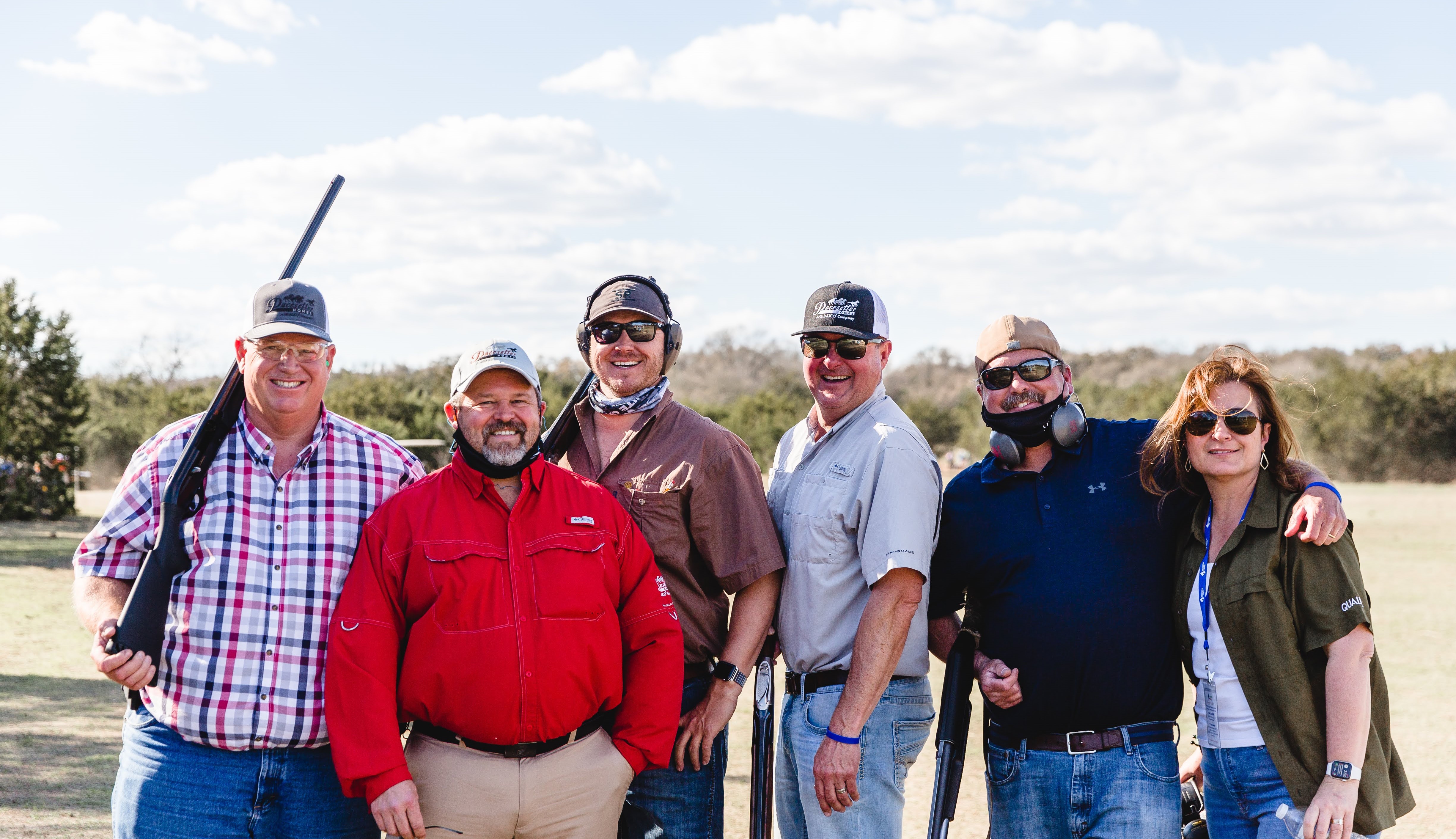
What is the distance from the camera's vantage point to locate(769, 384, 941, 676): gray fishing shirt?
12.3 ft

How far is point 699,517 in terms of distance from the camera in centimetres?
393

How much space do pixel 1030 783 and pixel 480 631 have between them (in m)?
Answer: 1.88

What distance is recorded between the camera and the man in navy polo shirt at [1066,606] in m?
3.68

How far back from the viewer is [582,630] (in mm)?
3451

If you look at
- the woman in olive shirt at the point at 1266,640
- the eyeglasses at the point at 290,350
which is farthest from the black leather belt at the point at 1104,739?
the eyeglasses at the point at 290,350

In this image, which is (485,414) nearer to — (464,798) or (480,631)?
(480,631)

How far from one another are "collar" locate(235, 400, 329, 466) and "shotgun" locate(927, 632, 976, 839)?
2.28m

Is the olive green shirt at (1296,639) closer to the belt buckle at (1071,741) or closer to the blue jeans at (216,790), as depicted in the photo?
the belt buckle at (1071,741)

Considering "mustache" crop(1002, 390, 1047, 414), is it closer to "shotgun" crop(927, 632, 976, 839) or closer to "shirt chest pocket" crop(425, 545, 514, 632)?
"shotgun" crop(927, 632, 976, 839)

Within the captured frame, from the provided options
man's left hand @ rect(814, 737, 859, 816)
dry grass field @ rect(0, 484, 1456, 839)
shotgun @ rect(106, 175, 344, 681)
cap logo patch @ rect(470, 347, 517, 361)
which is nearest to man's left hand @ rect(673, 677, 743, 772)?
man's left hand @ rect(814, 737, 859, 816)

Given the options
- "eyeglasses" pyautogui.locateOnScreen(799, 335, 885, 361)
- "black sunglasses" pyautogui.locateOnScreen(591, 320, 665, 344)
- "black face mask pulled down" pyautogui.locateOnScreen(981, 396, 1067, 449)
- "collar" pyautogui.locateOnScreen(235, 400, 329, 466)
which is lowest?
"collar" pyautogui.locateOnScreen(235, 400, 329, 466)

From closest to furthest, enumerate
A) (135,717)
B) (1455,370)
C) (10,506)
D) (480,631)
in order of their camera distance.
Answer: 1. (480,631)
2. (135,717)
3. (10,506)
4. (1455,370)

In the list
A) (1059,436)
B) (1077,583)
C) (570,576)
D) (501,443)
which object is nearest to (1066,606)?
(1077,583)

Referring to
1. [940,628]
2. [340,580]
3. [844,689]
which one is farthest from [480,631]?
[940,628]
